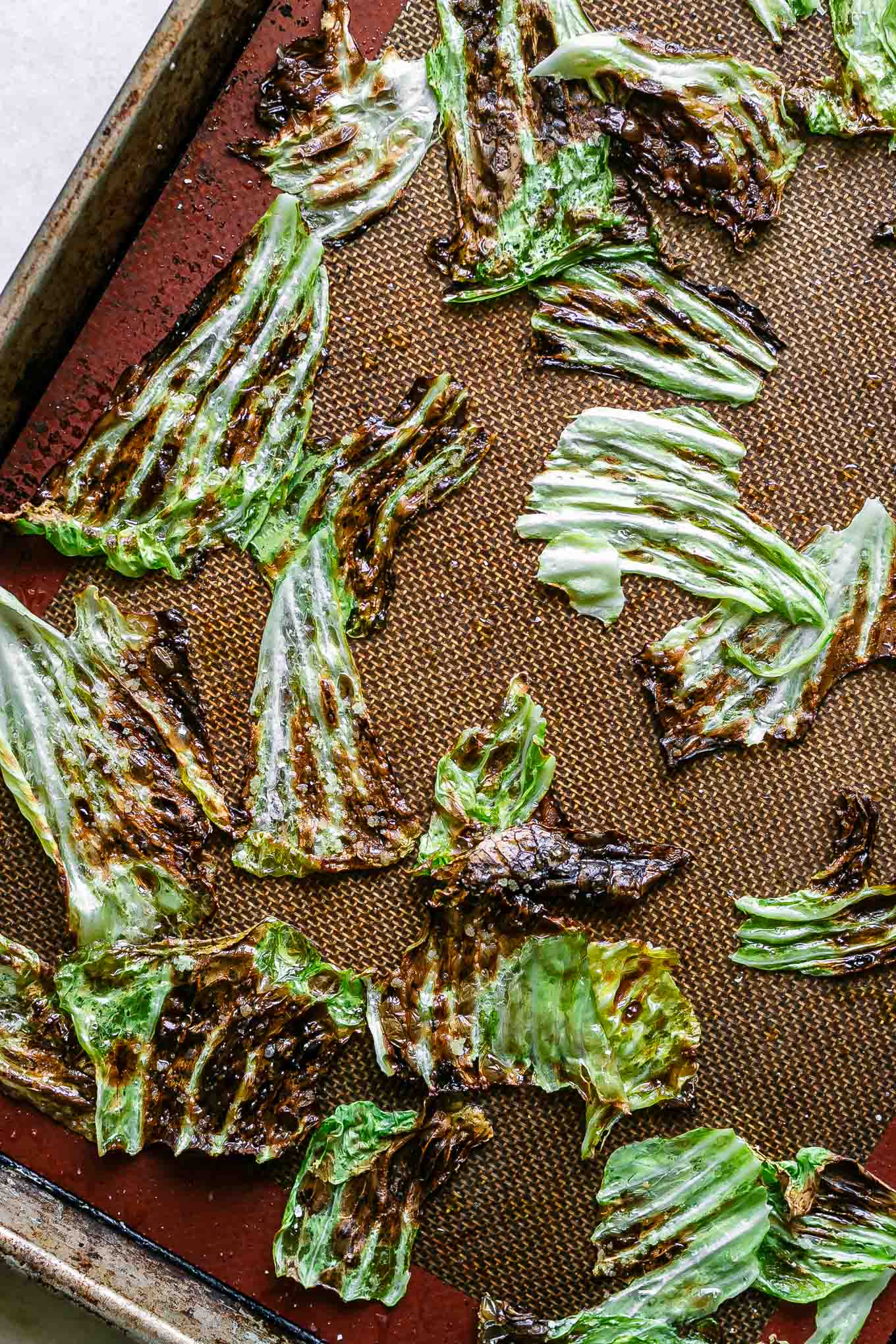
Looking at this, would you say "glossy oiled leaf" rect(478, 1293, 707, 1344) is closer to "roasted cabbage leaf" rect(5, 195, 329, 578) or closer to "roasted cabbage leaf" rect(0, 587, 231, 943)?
"roasted cabbage leaf" rect(0, 587, 231, 943)

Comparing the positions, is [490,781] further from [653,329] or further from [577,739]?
[653,329]

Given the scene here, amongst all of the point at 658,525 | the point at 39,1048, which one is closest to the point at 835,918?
the point at 658,525

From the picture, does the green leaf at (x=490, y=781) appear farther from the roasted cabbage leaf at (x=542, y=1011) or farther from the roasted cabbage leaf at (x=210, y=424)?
the roasted cabbage leaf at (x=210, y=424)

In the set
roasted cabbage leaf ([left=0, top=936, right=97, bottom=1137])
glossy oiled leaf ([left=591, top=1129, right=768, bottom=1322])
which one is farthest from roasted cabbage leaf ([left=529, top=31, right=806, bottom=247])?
roasted cabbage leaf ([left=0, top=936, right=97, bottom=1137])

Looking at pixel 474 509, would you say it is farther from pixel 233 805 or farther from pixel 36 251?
pixel 36 251

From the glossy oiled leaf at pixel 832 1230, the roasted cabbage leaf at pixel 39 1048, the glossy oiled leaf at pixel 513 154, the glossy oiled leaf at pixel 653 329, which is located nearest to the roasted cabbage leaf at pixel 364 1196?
the roasted cabbage leaf at pixel 39 1048

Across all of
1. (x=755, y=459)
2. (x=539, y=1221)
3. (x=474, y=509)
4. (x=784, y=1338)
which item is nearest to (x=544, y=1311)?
(x=539, y=1221)
